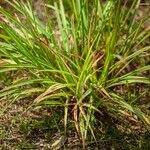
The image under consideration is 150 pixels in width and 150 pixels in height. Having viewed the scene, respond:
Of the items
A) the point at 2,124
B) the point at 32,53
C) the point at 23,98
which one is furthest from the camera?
the point at 23,98

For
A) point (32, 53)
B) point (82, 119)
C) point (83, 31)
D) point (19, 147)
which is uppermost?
point (83, 31)

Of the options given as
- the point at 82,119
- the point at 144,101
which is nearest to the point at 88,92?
the point at 82,119

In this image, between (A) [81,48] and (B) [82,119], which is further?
(A) [81,48]

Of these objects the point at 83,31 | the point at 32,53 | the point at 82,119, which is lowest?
the point at 82,119

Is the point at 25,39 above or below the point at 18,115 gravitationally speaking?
above

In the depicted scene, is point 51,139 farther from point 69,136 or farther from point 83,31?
point 83,31

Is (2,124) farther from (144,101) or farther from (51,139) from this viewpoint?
(144,101)

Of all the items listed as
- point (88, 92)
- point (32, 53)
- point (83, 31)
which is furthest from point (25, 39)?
point (88, 92)

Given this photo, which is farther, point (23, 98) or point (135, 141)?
point (23, 98)

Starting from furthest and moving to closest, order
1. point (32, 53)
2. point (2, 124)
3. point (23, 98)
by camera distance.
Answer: point (23, 98), point (2, 124), point (32, 53)
